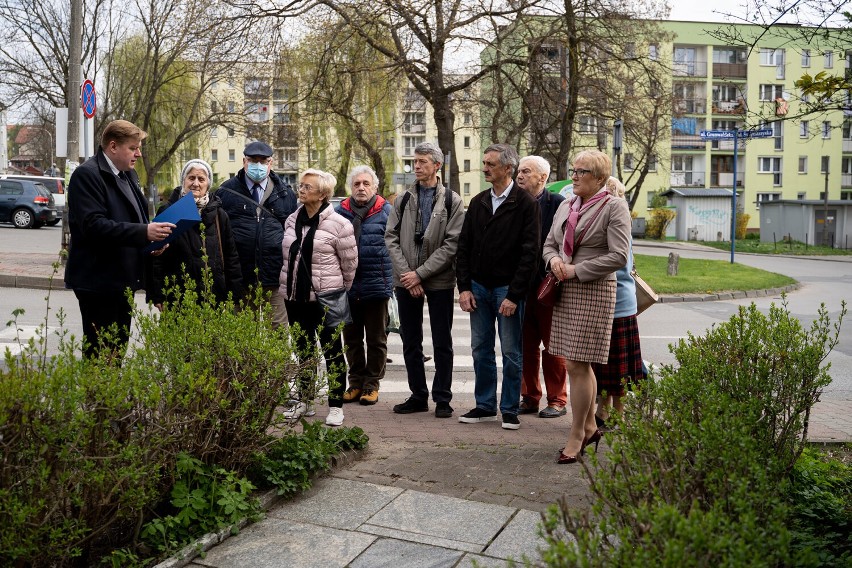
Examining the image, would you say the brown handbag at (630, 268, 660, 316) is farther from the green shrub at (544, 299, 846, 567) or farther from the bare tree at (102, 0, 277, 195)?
the bare tree at (102, 0, 277, 195)

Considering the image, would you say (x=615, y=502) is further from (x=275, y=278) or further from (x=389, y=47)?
(x=389, y=47)

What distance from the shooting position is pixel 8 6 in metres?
31.1

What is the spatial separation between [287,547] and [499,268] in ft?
10.4

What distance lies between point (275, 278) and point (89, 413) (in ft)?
12.2

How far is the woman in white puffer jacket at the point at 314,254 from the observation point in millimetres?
6898

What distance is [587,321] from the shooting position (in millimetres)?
5848

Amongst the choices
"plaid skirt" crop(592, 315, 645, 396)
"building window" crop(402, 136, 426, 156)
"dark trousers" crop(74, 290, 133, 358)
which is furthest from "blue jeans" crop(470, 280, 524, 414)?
"building window" crop(402, 136, 426, 156)

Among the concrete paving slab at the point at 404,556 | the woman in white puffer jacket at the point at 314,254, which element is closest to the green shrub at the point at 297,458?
the concrete paving slab at the point at 404,556

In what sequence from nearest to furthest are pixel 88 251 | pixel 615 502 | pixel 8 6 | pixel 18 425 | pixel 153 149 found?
pixel 615 502 → pixel 18 425 → pixel 88 251 → pixel 8 6 → pixel 153 149

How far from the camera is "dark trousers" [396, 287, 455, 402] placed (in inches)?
288

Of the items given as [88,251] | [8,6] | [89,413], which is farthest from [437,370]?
[8,6]

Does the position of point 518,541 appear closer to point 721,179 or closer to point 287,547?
point 287,547

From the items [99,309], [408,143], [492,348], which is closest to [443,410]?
[492,348]

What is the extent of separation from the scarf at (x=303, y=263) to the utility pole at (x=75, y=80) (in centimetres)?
1187
